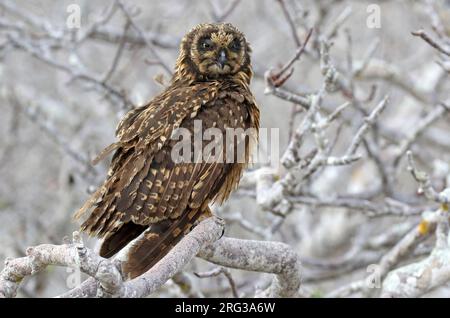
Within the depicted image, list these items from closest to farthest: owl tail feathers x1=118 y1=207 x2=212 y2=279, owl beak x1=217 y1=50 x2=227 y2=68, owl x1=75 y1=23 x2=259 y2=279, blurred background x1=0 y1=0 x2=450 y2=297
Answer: owl tail feathers x1=118 y1=207 x2=212 y2=279 < owl x1=75 y1=23 x2=259 y2=279 < owl beak x1=217 y1=50 x2=227 y2=68 < blurred background x1=0 y1=0 x2=450 y2=297

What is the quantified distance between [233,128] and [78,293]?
1735mm

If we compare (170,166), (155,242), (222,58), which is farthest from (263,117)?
(155,242)

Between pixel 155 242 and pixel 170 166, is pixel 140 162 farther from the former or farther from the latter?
pixel 155 242

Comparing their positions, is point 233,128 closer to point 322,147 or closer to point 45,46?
point 322,147

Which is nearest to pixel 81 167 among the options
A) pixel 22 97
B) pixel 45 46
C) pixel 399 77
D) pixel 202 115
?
pixel 45 46

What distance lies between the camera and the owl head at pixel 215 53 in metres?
5.41

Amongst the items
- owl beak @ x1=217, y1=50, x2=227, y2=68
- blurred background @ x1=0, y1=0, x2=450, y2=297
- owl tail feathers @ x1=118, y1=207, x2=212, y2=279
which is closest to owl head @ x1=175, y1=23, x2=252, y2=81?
owl beak @ x1=217, y1=50, x2=227, y2=68

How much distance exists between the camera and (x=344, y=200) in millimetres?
6312

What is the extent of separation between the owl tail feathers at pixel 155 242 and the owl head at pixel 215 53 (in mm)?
1076

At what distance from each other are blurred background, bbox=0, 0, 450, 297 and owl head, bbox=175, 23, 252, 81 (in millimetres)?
352

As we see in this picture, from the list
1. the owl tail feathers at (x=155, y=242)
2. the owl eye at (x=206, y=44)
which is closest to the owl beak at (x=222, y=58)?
the owl eye at (x=206, y=44)

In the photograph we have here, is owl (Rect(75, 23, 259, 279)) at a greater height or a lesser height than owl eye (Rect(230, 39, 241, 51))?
lesser

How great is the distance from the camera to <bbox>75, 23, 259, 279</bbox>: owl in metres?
4.54

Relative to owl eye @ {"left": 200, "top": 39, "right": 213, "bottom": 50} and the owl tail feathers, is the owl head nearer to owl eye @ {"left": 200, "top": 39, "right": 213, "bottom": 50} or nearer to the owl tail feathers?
owl eye @ {"left": 200, "top": 39, "right": 213, "bottom": 50}
